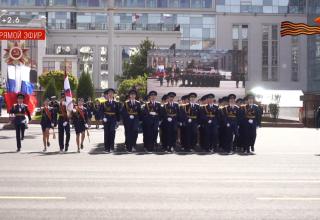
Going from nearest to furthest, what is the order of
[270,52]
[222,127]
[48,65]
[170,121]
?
[170,121] → [222,127] → [48,65] → [270,52]

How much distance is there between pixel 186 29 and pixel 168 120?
197ft

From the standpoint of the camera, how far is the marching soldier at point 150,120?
19031 millimetres

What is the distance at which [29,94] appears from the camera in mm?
27844

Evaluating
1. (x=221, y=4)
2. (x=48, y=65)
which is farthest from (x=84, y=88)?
(x=221, y=4)

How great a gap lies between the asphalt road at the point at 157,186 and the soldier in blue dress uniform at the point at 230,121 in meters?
1.60

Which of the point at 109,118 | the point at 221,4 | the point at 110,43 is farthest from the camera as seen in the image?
the point at 221,4

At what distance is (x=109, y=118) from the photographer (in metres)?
18.5

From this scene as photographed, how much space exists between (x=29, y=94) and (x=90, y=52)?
47331 millimetres

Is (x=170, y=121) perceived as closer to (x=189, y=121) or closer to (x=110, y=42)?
(x=189, y=121)

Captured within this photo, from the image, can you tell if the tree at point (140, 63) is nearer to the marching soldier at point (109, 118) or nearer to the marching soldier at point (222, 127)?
the marching soldier at point (222, 127)

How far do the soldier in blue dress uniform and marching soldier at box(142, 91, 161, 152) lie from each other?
2.11m

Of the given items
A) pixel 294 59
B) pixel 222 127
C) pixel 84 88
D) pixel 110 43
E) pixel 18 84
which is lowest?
pixel 222 127

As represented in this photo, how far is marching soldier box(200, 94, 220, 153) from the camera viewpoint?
63.2ft

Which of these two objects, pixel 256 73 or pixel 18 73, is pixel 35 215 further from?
pixel 256 73
